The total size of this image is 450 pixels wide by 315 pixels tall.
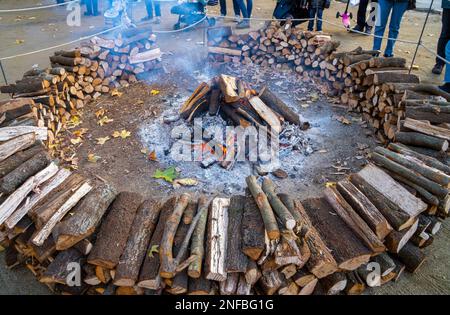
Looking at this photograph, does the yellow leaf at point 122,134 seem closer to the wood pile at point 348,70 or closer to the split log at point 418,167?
the wood pile at point 348,70

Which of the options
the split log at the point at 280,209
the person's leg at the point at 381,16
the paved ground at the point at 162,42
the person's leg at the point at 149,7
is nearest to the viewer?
the split log at the point at 280,209

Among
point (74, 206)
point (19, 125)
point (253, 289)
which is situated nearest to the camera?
point (253, 289)

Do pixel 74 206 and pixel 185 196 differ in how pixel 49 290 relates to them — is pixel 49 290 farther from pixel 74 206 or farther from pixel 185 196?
pixel 185 196

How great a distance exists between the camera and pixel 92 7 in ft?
39.0

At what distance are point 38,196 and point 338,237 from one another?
10.4ft

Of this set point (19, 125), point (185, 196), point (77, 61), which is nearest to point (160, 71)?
point (77, 61)

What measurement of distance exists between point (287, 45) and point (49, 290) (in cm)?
695

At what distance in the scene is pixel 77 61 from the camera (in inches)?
261

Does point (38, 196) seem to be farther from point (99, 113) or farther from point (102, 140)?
point (99, 113)

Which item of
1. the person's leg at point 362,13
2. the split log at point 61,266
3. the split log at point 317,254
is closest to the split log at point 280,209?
the split log at point 317,254

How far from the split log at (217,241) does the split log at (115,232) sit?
0.83m

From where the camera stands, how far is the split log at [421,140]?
4.12m

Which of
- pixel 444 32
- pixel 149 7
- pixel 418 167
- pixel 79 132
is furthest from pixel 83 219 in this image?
pixel 149 7

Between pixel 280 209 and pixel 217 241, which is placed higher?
pixel 280 209
